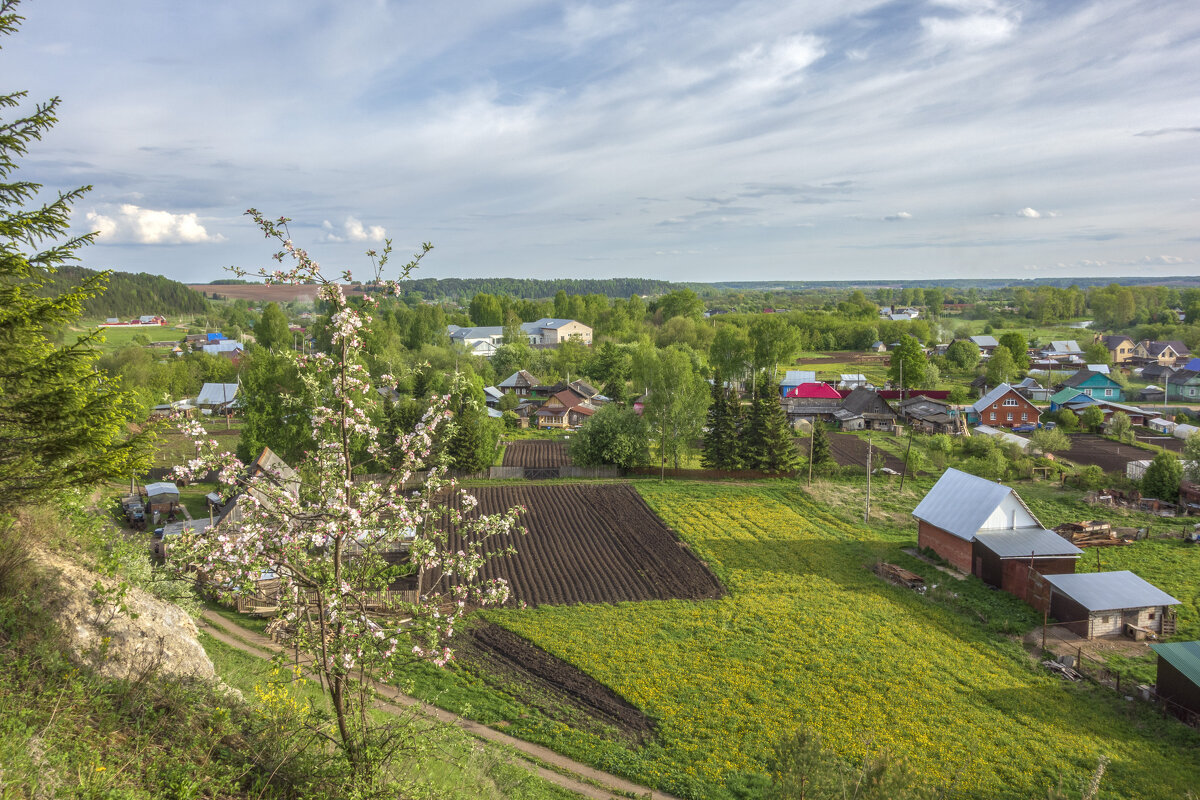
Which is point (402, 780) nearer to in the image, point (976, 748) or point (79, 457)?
point (79, 457)

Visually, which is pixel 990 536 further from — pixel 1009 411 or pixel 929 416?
pixel 1009 411

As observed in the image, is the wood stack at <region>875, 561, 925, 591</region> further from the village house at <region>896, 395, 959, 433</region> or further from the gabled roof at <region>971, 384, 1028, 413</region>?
the gabled roof at <region>971, 384, 1028, 413</region>

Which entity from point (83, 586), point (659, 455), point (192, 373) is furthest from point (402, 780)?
point (192, 373)

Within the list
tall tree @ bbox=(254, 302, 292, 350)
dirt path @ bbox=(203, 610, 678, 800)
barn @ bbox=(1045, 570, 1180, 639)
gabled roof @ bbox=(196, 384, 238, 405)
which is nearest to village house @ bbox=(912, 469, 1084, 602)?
barn @ bbox=(1045, 570, 1180, 639)

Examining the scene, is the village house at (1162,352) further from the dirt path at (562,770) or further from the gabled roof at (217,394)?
the gabled roof at (217,394)

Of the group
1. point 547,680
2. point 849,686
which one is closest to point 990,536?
point 849,686

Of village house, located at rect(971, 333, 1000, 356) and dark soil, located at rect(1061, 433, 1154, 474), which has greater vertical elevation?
village house, located at rect(971, 333, 1000, 356)

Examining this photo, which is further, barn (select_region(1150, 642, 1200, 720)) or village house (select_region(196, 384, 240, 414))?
village house (select_region(196, 384, 240, 414))
